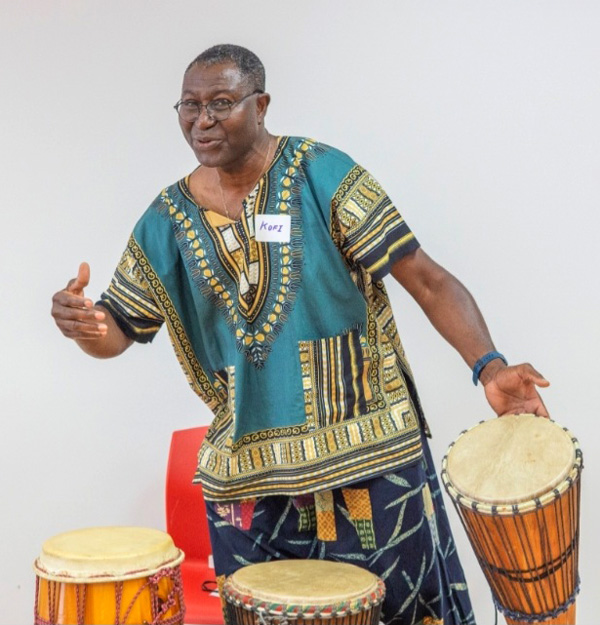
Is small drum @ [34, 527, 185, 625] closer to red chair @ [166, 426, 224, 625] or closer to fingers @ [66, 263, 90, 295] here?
fingers @ [66, 263, 90, 295]

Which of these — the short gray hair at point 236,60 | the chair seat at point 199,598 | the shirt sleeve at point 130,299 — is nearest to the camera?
the short gray hair at point 236,60

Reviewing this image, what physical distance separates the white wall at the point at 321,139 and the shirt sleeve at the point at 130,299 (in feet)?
4.03

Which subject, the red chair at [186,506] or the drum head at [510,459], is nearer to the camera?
the drum head at [510,459]

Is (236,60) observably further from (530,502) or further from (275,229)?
(530,502)

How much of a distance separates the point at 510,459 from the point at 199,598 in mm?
1370

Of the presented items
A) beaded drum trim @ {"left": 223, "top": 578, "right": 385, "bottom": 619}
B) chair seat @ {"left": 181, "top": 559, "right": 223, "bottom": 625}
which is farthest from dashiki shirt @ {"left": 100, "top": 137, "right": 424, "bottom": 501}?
chair seat @ {"left": 181, "top": 559, "right": 223, "bottom": 625}

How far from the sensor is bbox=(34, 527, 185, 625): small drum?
8.30 feet

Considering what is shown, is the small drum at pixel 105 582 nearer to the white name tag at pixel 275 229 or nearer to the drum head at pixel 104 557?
the drum head at pixel 104 557

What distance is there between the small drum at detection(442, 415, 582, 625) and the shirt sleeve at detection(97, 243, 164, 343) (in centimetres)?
90

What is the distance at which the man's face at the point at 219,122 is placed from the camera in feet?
9.06

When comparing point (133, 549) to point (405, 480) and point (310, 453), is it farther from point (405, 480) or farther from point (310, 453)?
point (405, 480)

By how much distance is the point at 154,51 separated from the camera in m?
4.14

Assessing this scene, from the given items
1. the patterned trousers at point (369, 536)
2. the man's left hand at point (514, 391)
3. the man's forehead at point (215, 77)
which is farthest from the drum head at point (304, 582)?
the man's forehead at point (215, 77)

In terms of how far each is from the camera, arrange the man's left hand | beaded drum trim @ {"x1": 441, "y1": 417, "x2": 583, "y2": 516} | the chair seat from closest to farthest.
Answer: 1. beaded drum trim @ {"x1": 441, "y1": 417, "x2": 583, "y2": 516}
2. the man's left hand
3. the chair seat
